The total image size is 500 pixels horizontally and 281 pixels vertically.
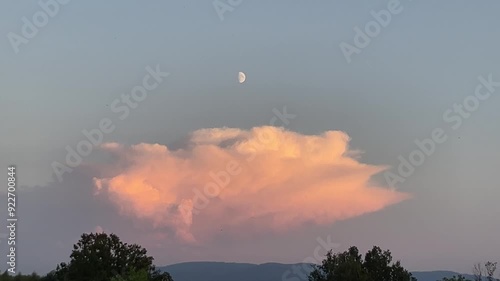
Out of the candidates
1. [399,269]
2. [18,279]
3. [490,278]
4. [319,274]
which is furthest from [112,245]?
[490,278]

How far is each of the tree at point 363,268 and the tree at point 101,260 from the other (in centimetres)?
2336

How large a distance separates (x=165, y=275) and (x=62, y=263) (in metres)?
12.9

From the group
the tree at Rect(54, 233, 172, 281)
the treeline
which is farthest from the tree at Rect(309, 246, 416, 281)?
the tree at Rect(54, 233, 172, 281)

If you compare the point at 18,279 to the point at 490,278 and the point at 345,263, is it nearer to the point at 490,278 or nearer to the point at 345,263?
the point at 345,263

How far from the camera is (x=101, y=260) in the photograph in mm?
79062

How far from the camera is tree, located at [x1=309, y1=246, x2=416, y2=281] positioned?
84.3 m

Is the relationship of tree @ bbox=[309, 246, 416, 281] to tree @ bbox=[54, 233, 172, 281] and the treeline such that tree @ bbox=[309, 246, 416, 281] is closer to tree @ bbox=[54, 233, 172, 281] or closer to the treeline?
the treeline

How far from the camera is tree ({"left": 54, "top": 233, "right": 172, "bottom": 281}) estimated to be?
77.9m

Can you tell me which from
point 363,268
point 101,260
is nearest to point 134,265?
point 101,260

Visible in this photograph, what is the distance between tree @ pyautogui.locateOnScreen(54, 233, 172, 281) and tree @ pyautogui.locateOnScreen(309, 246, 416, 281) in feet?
76.7

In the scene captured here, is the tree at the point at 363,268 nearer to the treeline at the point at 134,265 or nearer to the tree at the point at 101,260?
the treeline at the point at 134,265

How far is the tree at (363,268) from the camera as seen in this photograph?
277 feet

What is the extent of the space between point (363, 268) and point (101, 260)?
110 feet

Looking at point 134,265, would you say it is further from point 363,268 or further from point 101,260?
point 363,268
